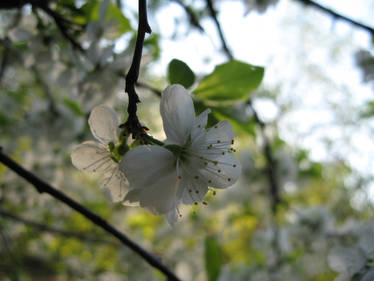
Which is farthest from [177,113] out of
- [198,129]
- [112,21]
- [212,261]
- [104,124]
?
[212,261]

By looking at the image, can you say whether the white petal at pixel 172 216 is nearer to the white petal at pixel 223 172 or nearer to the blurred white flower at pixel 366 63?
the white petal at pixel 223 172

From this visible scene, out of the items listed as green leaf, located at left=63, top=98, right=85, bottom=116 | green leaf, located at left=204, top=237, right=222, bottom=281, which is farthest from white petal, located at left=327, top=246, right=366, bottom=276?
green leaf, located at left=63, top=98, right=85, bottom=116

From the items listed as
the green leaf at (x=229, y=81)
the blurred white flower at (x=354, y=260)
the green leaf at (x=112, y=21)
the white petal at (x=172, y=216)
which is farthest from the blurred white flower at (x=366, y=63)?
the white petal at (x=172, y=216)

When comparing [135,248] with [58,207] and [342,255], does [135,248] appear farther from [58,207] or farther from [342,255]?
[58,207]

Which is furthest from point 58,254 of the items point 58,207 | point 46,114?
point 46,114

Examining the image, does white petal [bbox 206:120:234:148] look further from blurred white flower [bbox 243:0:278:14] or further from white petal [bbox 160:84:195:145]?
blurred white flower [bbox 243:0:278:14]

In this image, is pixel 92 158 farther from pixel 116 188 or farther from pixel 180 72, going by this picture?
pixel 180 72
